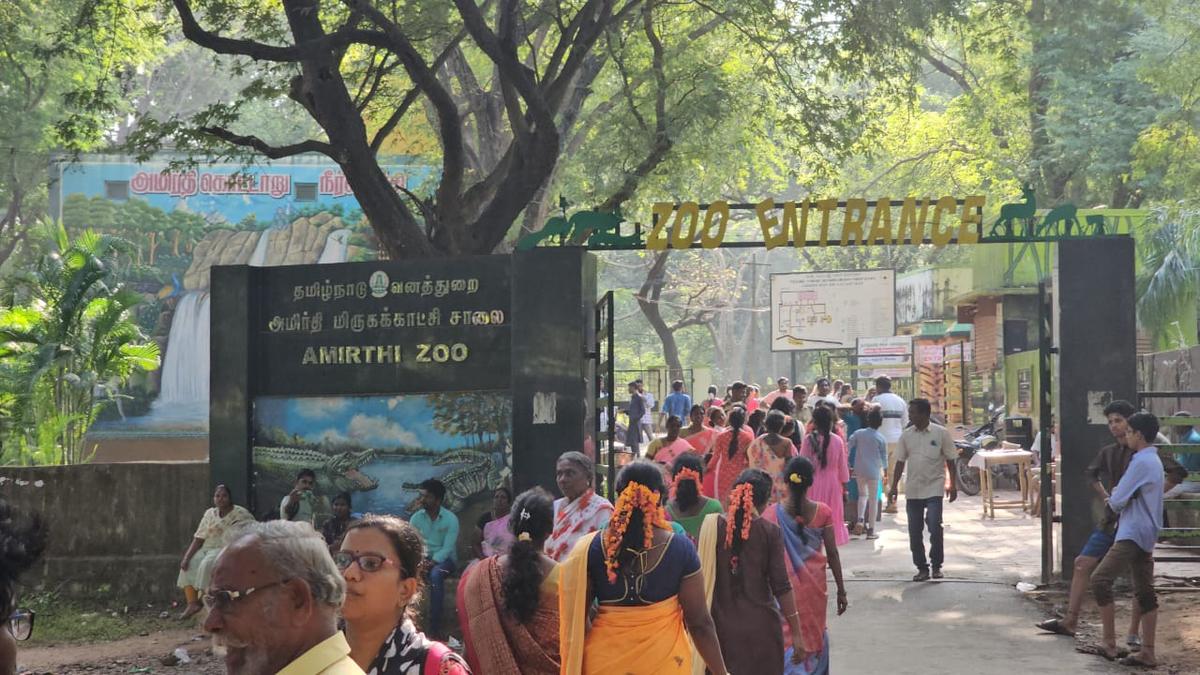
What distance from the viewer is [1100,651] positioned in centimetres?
1034

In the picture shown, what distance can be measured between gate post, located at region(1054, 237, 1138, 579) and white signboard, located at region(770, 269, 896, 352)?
2406cm

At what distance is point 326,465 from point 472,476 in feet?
4.51

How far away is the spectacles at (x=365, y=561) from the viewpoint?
4047mm

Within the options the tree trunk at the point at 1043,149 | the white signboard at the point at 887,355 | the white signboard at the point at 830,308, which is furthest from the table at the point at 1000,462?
the white signboard at the point at 830,308

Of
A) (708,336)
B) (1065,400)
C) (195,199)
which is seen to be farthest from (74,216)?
(708,336)

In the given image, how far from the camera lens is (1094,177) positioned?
29.5 metres

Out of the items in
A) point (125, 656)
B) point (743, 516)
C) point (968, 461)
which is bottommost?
point (125, 656)

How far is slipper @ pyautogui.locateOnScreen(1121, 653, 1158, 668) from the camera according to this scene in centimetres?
998

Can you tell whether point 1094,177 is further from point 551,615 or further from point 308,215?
point 551,615

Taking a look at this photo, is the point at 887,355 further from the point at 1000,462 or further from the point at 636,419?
the point at 1000,462

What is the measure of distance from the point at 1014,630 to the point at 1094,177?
2000 centimetres

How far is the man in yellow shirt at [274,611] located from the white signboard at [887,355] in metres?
35.2

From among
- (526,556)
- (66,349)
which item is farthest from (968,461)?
(526,556)

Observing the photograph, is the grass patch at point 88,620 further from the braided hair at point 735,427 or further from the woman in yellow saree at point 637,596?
the woman in yellow saree at point 637,596
